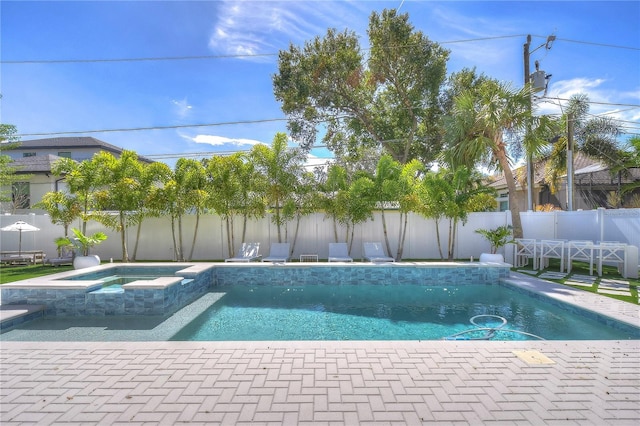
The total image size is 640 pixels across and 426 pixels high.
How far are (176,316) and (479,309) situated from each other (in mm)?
6007

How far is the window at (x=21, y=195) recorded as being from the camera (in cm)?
2089

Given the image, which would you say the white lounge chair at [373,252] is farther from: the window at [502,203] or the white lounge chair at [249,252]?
the window at [502,203]

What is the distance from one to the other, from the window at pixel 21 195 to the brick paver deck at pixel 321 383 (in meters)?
21.9

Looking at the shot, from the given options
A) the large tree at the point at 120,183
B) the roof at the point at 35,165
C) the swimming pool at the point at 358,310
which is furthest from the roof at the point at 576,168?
the roof at the point at 35,165

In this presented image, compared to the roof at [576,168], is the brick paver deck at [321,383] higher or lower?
lower

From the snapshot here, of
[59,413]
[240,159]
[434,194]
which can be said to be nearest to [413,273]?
[434,194]

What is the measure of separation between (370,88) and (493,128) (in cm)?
940

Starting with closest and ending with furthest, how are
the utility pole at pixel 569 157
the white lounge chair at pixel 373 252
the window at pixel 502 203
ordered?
the white lounge chair at pixel 373 252
the utility pole at pixel 569 157
the window at pixel 502 203

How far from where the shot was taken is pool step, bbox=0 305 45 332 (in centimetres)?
553

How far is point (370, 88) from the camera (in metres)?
19.0

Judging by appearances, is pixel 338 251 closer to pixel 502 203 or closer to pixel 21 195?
pixel 502 203

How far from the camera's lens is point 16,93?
46.1 feet

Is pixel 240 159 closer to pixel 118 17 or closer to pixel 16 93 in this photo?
pixel 118 17

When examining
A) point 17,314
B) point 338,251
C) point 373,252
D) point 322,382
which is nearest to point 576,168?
point 373,252
